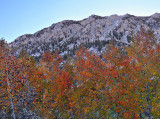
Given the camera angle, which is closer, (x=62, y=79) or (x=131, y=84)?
(x=131, y=84)

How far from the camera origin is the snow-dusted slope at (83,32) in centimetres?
10169

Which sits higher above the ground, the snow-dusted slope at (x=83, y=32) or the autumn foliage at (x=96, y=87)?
the snow-dusted slope at (x=83, y=32)

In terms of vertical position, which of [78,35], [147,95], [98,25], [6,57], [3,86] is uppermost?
[98,25]

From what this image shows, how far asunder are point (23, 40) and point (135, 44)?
14063 cm

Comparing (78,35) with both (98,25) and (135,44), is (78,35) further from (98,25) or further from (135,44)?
(135,44)

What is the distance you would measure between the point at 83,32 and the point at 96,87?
Answer: 348ft

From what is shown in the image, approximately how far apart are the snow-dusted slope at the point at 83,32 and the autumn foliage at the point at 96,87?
7856cm

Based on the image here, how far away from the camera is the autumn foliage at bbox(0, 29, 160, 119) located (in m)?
11.2

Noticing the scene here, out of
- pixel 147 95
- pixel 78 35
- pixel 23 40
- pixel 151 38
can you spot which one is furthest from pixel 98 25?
pixel 147 95

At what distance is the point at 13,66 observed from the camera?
11281 millimetres

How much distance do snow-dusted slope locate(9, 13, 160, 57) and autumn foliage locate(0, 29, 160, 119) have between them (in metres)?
78.6

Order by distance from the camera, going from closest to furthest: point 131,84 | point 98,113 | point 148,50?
point 131,84 < point 98,113 < point 148,50

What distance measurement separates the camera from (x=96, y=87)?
16.4m

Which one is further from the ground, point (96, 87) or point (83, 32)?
point (83, 32)
